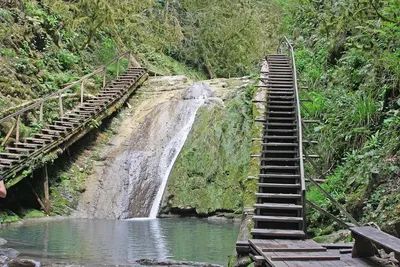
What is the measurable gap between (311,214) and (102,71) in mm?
13981

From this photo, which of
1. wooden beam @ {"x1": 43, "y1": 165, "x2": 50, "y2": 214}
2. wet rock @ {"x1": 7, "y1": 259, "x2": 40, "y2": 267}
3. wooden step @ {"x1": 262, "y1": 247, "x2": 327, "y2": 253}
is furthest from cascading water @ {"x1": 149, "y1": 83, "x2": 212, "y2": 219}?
wooden step @ {"x1": 262, "y1": 247, "x2": 327, "y2": 253}

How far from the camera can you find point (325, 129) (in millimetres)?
11125

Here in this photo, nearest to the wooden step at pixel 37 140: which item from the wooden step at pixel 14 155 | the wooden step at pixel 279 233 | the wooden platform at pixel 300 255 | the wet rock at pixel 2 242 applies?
the wooden step at pixel 14 155

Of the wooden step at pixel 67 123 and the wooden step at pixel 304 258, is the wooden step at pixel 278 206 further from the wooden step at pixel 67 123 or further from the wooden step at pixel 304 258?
the wooden step at pixel 67 123

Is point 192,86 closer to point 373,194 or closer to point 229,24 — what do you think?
point 229,24

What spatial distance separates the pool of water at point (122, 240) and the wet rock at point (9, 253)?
191mm

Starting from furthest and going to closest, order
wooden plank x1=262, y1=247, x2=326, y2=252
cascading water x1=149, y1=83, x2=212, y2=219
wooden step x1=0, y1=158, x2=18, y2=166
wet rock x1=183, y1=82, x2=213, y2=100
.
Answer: wet rock x1=183, y1=82, x2=213, y2=100
cascading water x1=149, y1=83, x2=212, y2=219
wooden step x1=0, y1=158, x2=18, y2=166
wooden plank x1=262, y1=247, x2=326, y2=252

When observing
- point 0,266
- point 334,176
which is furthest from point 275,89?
point 0,266

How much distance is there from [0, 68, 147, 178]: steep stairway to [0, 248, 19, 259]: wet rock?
406cm

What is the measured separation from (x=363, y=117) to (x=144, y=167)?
8.31m

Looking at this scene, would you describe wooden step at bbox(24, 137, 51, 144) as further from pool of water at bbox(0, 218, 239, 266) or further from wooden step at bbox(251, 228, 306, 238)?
wooden step at bbox(251, 228, 306, 238)

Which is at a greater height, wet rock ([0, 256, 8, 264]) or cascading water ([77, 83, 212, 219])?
cascading water ([77, 83, 212, 219])

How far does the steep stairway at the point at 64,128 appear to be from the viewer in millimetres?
12711

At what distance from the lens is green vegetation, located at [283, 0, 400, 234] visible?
7.45 metres
